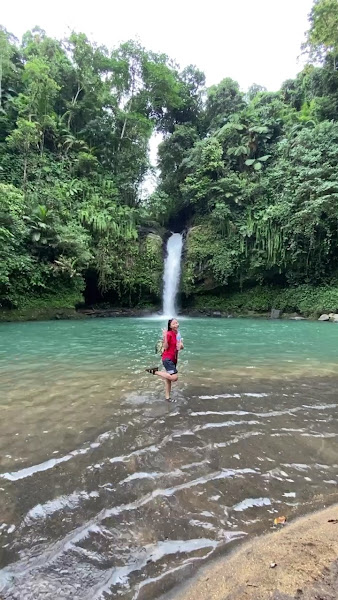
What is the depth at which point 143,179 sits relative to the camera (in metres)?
24.1

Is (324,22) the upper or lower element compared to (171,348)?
upper

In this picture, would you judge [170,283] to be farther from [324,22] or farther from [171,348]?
[171,348]

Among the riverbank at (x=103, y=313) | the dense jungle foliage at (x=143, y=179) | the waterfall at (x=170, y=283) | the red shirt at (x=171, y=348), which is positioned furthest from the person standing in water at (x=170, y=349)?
the waterfall at (x=170, y=283)

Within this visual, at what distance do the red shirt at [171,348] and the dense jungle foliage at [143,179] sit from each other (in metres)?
11.8

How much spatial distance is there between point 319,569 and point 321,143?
21845mm

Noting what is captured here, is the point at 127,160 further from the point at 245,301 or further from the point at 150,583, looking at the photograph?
the point at 150,583

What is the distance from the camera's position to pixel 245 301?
21344 millimetres

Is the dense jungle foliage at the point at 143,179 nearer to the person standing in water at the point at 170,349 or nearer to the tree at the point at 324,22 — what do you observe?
the tree at the point at 324,22

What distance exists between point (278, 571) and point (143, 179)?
2474cm

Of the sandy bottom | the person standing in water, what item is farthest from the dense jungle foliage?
the sandy bottom

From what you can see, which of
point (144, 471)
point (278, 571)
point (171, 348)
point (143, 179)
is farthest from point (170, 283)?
point (278, 571)

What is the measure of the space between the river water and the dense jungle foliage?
11.9 m

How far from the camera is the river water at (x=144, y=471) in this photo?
1.79 metres

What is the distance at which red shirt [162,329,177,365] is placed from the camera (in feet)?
15.2
